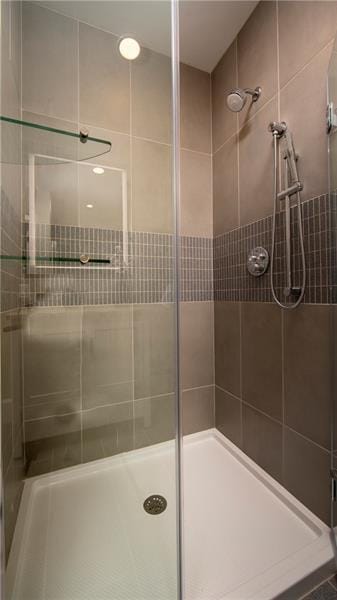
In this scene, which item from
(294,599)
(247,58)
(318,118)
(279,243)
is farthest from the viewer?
(247,58)

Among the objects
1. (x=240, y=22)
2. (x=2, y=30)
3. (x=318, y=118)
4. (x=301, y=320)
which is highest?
(x=240, y=22)

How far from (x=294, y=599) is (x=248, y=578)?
0.43 feet

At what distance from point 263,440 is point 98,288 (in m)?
1.13

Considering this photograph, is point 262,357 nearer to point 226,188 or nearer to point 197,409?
point 197,409

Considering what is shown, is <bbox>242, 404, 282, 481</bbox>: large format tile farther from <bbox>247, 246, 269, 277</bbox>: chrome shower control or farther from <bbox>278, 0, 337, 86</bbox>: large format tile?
<bbox>278, 0, 337, 86</bbox>: large format tile

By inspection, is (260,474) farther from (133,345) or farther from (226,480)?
(133,345)

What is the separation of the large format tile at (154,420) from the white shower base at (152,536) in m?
0.05

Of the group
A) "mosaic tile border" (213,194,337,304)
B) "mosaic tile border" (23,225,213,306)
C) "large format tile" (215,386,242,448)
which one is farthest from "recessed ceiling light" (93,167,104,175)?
"large format tile" (215,386,242,448)

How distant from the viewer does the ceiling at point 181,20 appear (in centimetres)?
96

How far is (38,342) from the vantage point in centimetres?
114

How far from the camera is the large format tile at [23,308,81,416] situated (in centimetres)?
111

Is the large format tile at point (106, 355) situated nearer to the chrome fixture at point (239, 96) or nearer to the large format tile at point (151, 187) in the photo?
the large format tile at point (151, 187)

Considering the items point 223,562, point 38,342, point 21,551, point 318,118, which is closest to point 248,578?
point 223,562

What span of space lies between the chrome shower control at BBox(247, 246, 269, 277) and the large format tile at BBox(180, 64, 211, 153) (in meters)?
0.81
